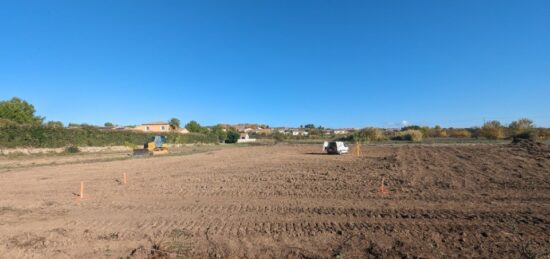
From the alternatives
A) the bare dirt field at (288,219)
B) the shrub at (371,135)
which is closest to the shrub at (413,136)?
the shrub at (371,135)

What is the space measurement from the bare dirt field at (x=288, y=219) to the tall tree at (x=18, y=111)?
197 ft

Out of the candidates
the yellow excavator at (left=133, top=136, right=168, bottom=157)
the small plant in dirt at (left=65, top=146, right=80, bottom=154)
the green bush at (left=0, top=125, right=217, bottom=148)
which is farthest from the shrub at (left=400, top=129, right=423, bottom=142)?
the small plant in dirt at (left=65, top=146, right=80, bottom=154)

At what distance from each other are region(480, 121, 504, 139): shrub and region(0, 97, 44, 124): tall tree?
3373 inches

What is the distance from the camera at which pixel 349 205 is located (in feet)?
31.6

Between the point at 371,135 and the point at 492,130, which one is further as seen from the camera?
the point at 371,135

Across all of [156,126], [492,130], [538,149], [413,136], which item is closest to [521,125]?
[492,130]

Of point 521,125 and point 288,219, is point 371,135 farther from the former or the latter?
point 288,219

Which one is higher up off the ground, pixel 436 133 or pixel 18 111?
pixel 18 111

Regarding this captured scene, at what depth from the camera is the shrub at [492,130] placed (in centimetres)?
6415

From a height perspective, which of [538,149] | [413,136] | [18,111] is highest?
[18,111]

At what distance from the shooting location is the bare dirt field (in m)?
6.34

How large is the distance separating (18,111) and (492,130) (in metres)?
91.1

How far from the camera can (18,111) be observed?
212 feet

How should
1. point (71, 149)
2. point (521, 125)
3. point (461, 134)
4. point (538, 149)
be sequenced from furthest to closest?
point (461, 134) → point (521, 125) → point (71, 149) → point (538, 149)
